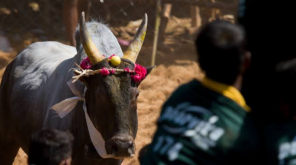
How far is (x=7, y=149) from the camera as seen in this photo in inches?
233

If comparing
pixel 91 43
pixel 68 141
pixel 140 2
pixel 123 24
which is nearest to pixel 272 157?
pixel 68 141

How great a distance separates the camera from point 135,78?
14.8 feet

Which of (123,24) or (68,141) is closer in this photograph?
(68,141)

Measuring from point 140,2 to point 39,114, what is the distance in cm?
541

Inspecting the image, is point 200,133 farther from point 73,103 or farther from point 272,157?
point 73,103

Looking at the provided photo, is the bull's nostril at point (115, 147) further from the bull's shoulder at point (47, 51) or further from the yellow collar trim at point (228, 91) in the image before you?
the yellow collar trim at point (228, 91)

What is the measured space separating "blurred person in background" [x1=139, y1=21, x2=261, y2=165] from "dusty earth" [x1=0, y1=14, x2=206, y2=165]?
14.5 feet

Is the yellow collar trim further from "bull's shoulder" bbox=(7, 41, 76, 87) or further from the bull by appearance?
"bull's shoulder" bbox=(7, 41, 76, 87)

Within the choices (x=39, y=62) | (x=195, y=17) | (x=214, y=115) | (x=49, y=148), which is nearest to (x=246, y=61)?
(x=214, y=115)

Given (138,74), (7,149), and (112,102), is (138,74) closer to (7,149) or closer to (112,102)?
(112,102)

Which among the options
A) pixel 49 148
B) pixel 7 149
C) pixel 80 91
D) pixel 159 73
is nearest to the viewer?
pixel 49 148

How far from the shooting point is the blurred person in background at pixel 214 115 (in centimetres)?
206

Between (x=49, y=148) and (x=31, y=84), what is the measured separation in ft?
9.07

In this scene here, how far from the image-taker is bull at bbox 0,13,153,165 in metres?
4.37
